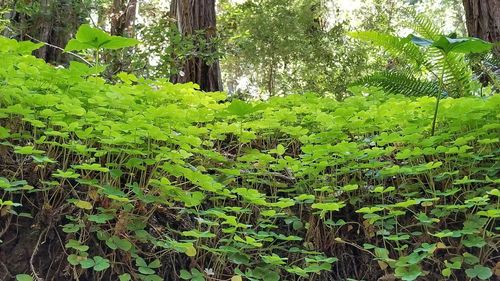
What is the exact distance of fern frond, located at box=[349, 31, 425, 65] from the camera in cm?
340

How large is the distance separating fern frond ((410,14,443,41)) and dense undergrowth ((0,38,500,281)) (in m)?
1.65

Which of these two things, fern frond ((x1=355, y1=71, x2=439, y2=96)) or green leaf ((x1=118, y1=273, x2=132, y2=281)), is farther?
fern frond ((x1=355, y1=71, x2=439, y2=96))

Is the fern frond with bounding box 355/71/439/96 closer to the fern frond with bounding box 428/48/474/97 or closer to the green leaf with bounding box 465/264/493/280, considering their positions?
the fern frond with bounding box 428/48/474/97

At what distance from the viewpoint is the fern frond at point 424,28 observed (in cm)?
381

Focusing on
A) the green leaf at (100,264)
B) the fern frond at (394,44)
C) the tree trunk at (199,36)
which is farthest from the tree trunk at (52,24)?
the green leaf at (100,264)

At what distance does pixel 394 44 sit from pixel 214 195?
2149 mm

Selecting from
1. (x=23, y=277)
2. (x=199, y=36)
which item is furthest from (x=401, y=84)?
(x=23, y=277)

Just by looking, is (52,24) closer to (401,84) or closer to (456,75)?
(401,84)

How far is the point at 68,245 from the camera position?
1.52 m

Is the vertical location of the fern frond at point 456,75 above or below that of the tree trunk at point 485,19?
below

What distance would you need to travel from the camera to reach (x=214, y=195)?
6.57 ft

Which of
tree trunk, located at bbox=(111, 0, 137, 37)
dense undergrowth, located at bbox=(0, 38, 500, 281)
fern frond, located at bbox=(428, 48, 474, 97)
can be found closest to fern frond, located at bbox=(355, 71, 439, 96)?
fern frond, located at bbox=(428, 48, 474, 97)

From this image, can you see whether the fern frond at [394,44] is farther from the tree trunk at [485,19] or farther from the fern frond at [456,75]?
the tree trunk at [485,19]

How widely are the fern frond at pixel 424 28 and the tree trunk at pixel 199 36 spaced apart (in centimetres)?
189
